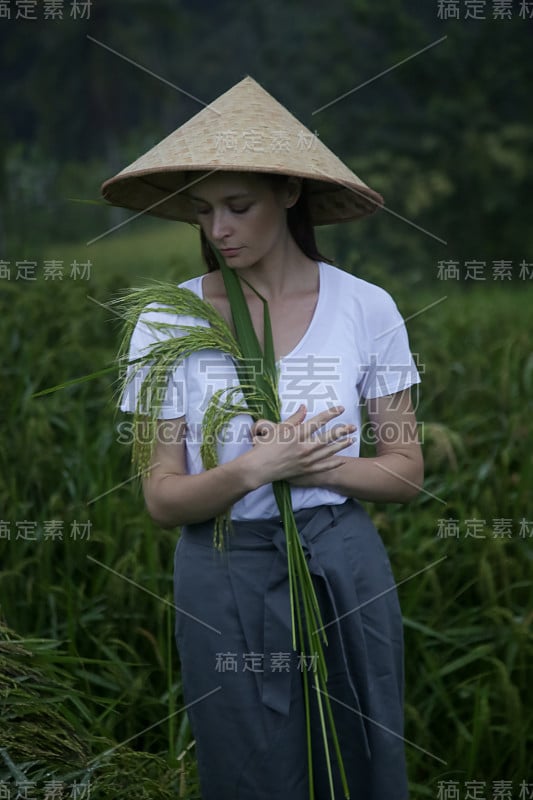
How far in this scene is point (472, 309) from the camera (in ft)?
18.0

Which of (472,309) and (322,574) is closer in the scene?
(322,574)

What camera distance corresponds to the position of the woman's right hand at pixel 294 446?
1.35 metres

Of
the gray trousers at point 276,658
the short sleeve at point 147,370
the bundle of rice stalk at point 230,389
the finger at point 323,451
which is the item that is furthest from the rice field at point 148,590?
the finger at point 323,451

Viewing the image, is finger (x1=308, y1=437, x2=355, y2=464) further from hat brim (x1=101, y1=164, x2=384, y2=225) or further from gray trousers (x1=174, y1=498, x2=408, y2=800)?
hat brim (x1=101, y1=164, x2=384, y2=225)

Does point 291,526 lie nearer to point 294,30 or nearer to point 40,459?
point 40,459

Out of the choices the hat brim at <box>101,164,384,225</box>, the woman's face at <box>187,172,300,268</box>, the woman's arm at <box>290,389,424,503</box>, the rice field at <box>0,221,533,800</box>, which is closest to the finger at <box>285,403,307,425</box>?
the woman's arm at <box>290,389,424,503</box>

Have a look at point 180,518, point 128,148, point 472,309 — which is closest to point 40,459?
point 180,518

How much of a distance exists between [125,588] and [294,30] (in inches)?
485

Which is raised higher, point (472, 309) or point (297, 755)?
point (472, 309)

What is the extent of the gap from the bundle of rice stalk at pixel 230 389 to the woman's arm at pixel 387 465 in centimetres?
9

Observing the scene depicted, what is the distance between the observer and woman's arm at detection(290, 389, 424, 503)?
146 centimetres

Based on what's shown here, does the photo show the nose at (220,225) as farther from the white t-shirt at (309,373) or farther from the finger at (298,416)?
the finger at (298,416)

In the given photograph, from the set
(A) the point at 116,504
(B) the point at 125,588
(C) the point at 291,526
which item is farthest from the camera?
(A) the point at 116,504

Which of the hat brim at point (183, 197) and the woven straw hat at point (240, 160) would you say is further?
the hat brim at point (183, 197)
